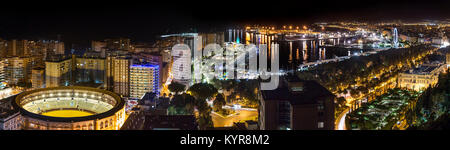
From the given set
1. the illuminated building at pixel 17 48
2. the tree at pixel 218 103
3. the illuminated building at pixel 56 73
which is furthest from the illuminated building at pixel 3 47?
the tree at pixel 218 103

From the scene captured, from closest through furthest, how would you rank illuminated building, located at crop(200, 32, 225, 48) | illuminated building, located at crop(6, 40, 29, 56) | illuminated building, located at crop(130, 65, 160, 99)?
illuminated building, located at crop(130, 65, 160, 99), illuminated building, located at crop(6, 40, 29, 56), illuminated building, located at crop(200, 32, 225, 48)

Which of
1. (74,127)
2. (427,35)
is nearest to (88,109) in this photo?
(74,127)

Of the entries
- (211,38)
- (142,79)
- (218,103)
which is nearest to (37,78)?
(142,79)

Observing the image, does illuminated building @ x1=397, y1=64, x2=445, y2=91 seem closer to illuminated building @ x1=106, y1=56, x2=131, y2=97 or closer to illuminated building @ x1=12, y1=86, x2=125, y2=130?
illuminated building @ x1=12, y1=86, x2=125, y2=130

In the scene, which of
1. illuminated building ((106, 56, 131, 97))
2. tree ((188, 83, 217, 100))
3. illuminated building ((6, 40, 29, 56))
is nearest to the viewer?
tree ((188, 83, 217, 100))

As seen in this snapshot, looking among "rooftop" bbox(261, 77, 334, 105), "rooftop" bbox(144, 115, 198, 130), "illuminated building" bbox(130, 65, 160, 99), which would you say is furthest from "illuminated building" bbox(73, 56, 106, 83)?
"rooftop" bbox(261, 77, 334, 105)
